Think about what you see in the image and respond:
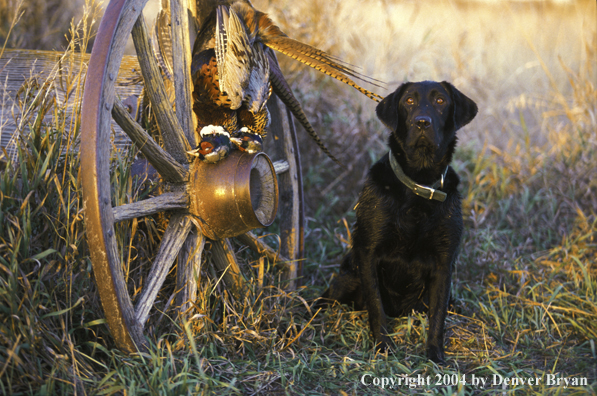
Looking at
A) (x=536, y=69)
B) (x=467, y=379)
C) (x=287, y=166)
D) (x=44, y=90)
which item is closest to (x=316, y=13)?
(x=287, y=166)

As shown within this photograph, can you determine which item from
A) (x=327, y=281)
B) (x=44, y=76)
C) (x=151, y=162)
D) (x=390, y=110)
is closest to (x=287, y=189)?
(x=327, y=281)

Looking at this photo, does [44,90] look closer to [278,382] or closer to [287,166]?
[287,166]

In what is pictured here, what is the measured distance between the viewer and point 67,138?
211cm

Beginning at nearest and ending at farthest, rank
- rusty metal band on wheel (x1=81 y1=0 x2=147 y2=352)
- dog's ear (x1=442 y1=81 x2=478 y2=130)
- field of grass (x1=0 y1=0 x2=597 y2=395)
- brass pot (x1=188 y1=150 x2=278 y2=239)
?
rusty metal band on wheel (x1=81 y1=0 x2=147 y2=352)
field of grass (x1=0 y1=0 x2=597 y2=395)
brass pot (x1=188 y1=150 x2=278 y2=239)
dog's ear (x1=442 y1=81 x2=478 y2=130)

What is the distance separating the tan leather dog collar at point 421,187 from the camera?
2365 mm

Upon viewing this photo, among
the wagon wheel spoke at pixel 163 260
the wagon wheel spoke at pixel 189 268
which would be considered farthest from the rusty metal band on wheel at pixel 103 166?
the wagon wheel spoke at pixel 189 268

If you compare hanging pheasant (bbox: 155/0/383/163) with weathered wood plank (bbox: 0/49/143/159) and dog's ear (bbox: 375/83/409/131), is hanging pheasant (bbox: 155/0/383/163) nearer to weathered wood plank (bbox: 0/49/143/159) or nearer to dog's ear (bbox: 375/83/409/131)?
dog's ear (bbox: 375/83/409/131)

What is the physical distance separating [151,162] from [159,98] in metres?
0.29

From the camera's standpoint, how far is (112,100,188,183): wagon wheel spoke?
185 cm

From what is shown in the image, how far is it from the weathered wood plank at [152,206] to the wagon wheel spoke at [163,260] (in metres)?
0.09

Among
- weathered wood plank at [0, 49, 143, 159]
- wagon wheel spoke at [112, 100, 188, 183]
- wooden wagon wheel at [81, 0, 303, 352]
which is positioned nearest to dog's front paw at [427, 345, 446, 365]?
wooden wagon wheel at [81, 0, 303, 352]

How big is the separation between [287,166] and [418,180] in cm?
88

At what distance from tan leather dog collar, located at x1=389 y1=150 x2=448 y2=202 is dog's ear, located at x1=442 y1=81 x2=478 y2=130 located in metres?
0.29

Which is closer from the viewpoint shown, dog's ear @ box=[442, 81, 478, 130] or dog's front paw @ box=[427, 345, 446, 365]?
dog's front paw @ box=[427, 345, 446, 365]
